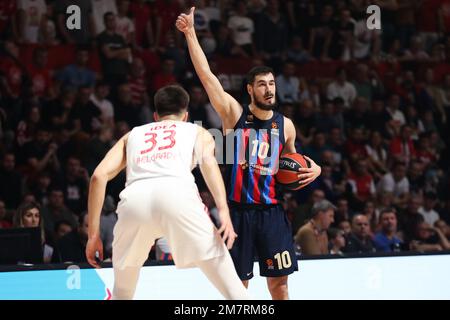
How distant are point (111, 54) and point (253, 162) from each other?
5660mm

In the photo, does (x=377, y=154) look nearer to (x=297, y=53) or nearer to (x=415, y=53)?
(x=297, y=53)

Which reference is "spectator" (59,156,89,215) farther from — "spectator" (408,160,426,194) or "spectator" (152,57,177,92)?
"spectator" (408,160,426,194)

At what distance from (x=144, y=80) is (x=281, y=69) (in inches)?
82.9

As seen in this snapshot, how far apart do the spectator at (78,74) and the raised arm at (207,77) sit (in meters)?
5.16

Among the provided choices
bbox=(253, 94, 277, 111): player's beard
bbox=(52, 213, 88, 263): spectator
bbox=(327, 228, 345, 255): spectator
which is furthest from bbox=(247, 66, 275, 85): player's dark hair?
bbox=(327, 228, 345, 255): spectator

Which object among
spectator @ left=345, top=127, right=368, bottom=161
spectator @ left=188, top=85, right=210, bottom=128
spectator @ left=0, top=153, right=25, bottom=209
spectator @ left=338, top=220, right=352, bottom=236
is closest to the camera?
spectator @ left=338, top=220, right=352, bottom=236

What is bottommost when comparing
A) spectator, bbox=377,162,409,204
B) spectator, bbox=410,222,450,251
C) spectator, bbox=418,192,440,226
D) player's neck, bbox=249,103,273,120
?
spectator, bbox=410,222,450,251

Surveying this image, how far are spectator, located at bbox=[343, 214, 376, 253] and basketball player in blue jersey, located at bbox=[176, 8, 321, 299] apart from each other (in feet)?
11.3

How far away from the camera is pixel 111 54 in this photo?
470 inches

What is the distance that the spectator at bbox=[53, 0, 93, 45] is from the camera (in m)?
12.0

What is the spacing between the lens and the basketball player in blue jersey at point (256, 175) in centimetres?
658

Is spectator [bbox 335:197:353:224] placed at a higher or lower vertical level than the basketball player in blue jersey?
lower

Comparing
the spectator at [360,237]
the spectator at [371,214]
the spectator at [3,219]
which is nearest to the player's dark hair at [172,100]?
the spectator at [3,219]

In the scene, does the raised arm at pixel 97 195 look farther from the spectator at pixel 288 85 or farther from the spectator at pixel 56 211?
the spectator at pixel 288 85
